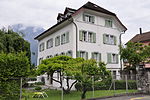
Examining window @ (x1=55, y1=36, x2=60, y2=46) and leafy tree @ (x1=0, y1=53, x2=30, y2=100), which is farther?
window @ (x1=55, y1=36, x2=60, y2=46)

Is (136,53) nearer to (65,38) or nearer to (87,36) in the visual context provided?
(87,36)

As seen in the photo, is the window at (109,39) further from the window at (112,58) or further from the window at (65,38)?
the window at (65,38)

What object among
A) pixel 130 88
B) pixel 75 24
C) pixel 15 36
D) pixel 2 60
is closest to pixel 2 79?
pixel 2 60

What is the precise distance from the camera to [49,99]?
460 inches

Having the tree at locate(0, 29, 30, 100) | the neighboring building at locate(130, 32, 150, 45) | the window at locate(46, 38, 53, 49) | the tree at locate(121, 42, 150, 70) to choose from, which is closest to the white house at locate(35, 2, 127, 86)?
the window at locate(46, 38, 53, 49)

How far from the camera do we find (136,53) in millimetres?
16828

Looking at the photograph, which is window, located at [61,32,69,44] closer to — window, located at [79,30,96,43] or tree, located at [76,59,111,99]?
window, located at [79,30,96,43]

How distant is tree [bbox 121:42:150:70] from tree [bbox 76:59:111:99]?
6.17 metres

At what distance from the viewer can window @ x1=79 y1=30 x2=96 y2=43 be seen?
19.3 meters

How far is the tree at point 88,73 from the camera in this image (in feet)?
35.9

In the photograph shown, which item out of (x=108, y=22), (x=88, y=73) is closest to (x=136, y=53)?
(x=108, y=22)

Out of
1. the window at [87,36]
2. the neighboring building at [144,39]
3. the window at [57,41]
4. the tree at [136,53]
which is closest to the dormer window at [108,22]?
the window at [87,36]

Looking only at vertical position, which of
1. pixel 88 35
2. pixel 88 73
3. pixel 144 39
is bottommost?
pixel 88 73

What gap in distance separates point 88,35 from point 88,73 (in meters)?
9.67
